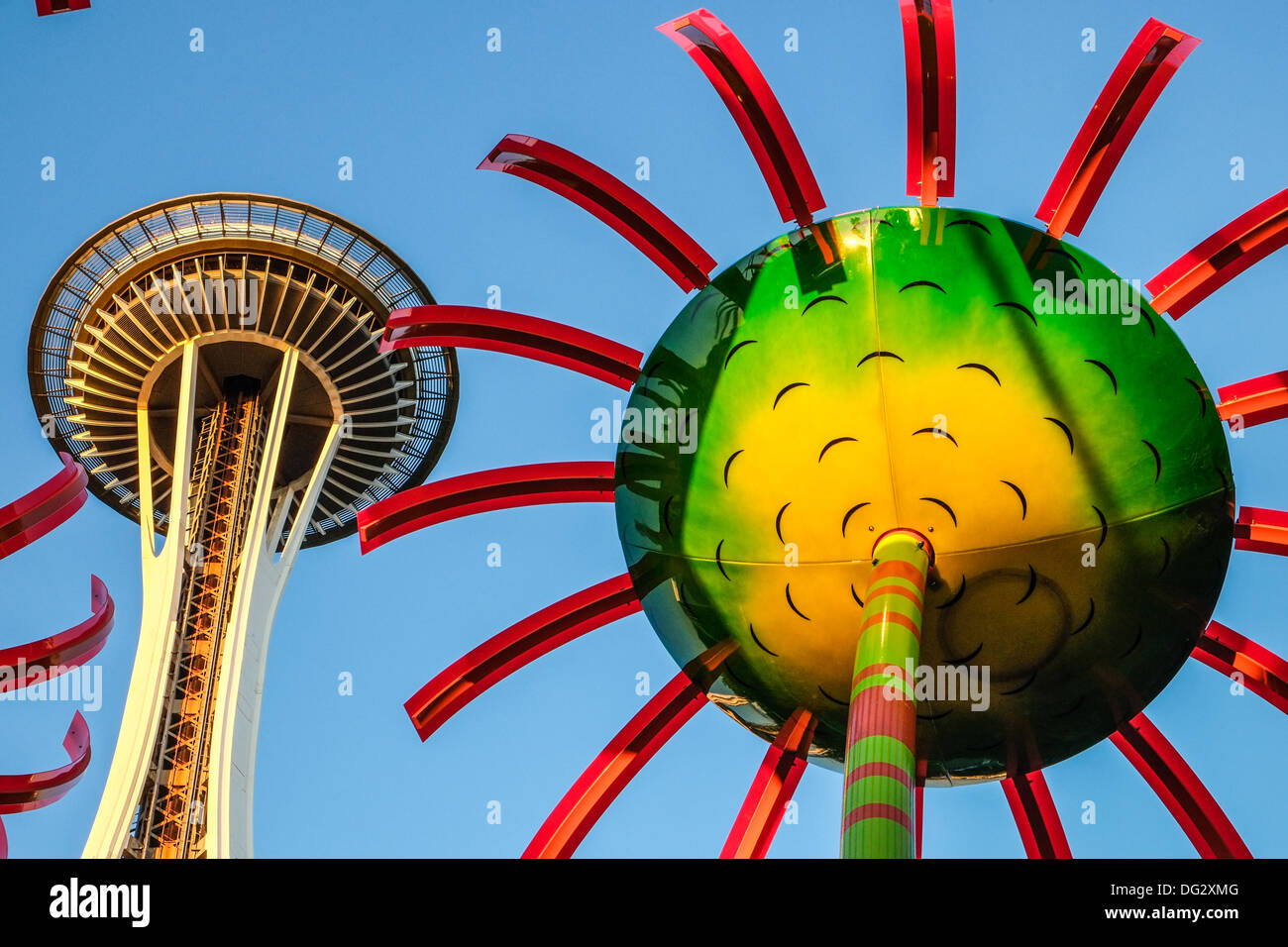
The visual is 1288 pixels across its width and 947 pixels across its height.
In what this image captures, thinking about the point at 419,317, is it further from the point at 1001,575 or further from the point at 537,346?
the point at 1001,575

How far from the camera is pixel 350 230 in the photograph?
3875 cm

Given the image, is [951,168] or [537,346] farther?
[537,346]

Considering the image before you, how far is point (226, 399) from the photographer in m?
40.5

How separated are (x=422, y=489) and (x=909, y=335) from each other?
357cm

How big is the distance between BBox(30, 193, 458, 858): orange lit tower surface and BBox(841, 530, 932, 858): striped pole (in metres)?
26.8

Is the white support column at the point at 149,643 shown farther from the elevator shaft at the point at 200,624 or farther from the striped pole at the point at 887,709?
the striped pole at the point at 887,709

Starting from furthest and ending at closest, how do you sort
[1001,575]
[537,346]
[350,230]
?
[350,230], [537,346], [1001,575]

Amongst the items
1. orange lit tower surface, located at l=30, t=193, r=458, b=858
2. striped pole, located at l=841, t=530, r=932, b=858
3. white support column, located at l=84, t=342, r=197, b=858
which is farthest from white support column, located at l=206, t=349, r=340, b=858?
striped pole, located at l=841, t=530, r=932, b=858

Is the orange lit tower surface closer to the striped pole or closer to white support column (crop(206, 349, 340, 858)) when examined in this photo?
white support column (crop(206, 349, 340, 858))

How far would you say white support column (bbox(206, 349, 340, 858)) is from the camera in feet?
98.3

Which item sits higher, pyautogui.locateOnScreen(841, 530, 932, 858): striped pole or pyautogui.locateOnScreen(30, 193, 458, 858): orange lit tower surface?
pyautogui.locateOnScreen(30, 193, 458, 858): orange lit tower surface

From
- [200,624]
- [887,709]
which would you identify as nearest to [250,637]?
[200,624]

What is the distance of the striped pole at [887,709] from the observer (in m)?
6.36
